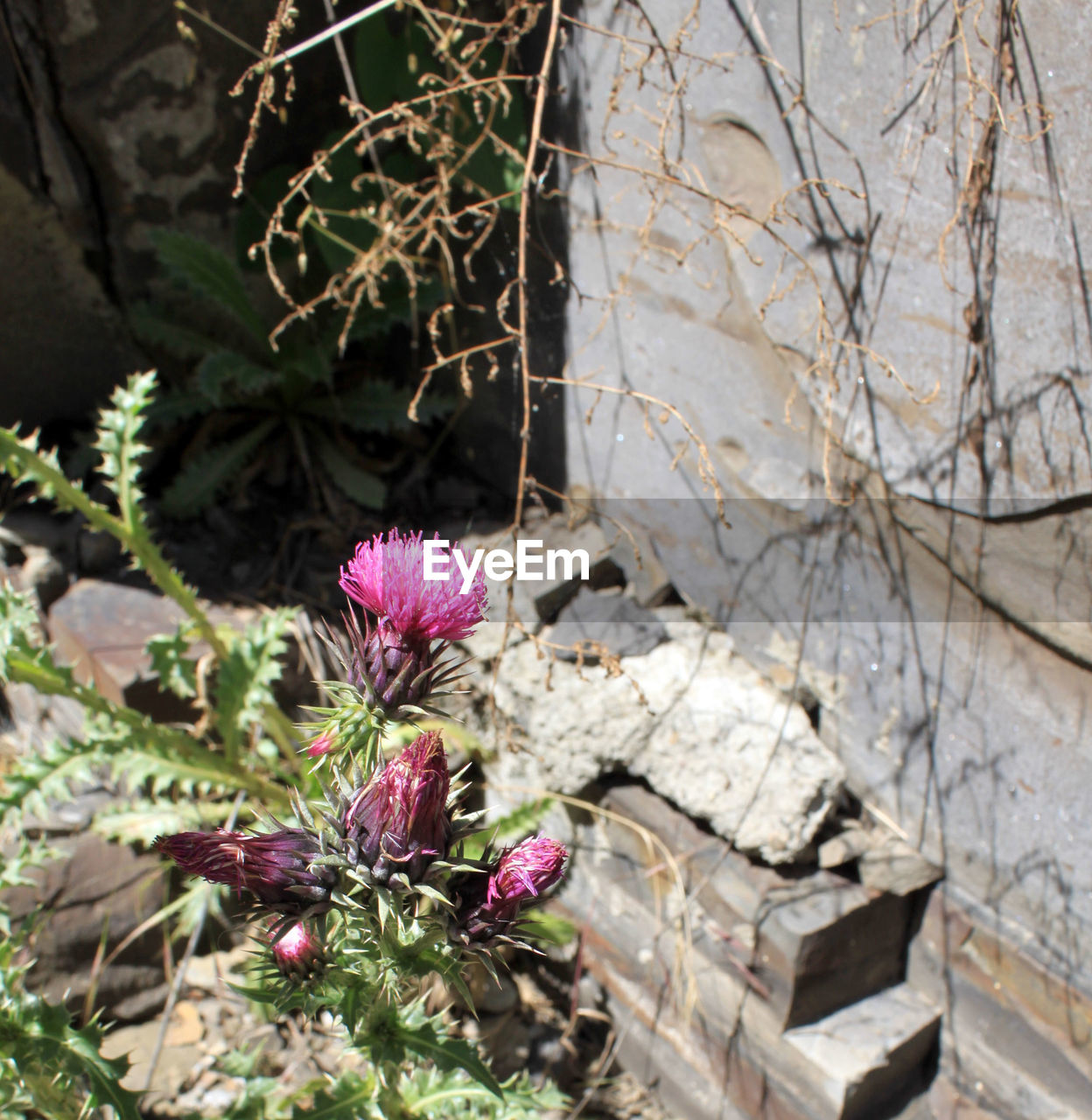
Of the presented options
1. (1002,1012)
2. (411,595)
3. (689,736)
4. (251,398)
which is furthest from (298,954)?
(251,398)

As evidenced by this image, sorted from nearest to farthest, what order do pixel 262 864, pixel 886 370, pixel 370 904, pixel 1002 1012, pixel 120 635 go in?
pixel 262 864, pixel 370 904, pixel 886 370, pixel 1002 1012, pixel 120 635

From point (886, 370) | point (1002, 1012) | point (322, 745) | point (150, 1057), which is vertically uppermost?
point (886, 370)

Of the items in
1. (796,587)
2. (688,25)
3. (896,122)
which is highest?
(688,25)

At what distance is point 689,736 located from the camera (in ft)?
8.09

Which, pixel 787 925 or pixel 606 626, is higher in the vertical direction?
pixel 606 626

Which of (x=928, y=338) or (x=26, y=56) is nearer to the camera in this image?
(x=928, y=338)

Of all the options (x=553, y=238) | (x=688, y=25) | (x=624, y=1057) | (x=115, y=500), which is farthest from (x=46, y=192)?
(x=624, y=1057)

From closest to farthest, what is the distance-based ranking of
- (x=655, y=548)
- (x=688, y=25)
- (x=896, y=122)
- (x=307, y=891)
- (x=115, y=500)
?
(x=307, y=891)
(x=896, y=122)
(x=688, y=25)
(x=655, y=548)
(x=115, y=500)

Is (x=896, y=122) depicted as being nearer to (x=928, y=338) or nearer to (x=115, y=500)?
(x=928, y=338)

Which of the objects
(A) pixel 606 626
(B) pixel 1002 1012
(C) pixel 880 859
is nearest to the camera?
(B) pixel 1002 1012

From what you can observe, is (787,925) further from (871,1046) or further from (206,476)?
(206,476)

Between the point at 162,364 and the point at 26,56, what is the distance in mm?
960

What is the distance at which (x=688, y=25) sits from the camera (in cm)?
220

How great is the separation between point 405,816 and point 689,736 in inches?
52.8
